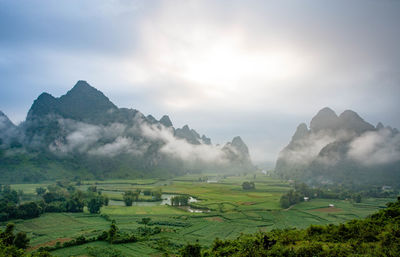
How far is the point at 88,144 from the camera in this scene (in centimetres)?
12225

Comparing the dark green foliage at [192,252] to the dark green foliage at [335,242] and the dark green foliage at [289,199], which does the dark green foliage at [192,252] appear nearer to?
the dark green foliage at [335,242]

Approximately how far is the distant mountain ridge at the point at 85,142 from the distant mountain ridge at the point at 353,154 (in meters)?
75.1

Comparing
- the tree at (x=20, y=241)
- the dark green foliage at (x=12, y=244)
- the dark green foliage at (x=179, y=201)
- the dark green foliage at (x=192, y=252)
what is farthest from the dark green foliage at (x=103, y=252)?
the dark green foliage at (x=179, y=201)

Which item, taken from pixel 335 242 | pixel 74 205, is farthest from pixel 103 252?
pixel 74 205

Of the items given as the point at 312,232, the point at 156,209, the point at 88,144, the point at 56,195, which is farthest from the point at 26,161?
the point at 312,232

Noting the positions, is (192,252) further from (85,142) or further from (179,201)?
(85,142)

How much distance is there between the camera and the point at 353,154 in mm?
94125

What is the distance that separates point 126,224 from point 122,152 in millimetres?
96590

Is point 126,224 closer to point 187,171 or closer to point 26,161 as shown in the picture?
point 26,161

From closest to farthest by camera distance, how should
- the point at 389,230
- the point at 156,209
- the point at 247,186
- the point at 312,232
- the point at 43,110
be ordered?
1. the point at 389,230
2. the point at 312,232
3. the point at 156,209
4. the point at 247,186
5. the point at 43,110

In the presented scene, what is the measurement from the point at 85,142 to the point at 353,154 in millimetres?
122092

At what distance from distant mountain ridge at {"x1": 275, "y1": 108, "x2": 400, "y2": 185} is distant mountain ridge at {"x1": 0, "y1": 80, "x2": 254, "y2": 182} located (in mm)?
75066

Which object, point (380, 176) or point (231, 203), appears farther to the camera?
point (380, 176)

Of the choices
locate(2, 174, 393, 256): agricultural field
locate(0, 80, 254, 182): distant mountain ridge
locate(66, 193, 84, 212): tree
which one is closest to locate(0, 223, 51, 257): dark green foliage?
locate(2, 174, 393, 256): agricultural field
